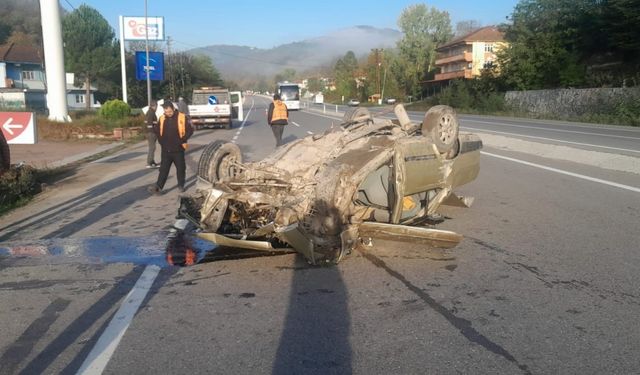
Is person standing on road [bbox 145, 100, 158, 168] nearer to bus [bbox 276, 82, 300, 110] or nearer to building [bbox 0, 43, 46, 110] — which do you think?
bus [bbox 276, 82, 300, 110]

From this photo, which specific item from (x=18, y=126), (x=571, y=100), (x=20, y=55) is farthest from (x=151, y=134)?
(x=20, y=55)

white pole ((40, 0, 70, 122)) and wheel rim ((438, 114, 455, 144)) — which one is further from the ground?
white pole ((40, 0, 70, 122))

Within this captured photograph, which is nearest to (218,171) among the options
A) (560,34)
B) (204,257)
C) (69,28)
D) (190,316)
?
(204,257)

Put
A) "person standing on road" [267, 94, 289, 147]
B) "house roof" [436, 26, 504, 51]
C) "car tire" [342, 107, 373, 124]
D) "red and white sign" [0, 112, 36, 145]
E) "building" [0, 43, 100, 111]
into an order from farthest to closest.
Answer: "house roof" [436, 26, 504, 51] → "building" [0, 43, 100, 111] → "person standing on road" [267, 94, 289, 147] → "red and white sign" [0, 112, 36, 145] → "car tire" [342, 107, 373, 124]

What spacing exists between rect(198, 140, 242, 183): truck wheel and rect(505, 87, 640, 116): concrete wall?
33.4m

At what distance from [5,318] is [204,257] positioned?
2.11 m

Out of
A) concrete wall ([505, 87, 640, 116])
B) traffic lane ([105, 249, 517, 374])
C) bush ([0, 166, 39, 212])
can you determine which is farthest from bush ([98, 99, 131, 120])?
concrete wall ([505, 87, 640, 116])

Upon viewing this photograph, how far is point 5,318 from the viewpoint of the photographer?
4.39 m

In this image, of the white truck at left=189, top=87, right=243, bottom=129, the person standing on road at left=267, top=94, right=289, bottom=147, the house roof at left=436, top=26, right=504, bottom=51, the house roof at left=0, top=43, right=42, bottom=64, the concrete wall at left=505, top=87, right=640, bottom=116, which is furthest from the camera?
the house roof at left=436, top=26, right=504, bottom=51

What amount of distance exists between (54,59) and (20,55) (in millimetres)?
52474

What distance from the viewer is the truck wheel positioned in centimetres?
706

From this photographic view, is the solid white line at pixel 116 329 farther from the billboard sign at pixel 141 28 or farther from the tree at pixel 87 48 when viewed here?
the tree at pixel 87 48

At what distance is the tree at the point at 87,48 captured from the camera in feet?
209

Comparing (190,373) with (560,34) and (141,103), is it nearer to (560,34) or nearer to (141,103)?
(560,34)
